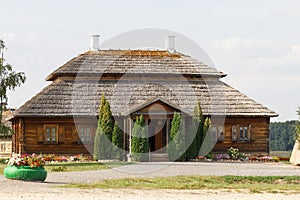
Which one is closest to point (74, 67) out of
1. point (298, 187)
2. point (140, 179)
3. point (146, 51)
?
point (146, 51)

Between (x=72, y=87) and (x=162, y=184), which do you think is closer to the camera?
(x=162, y=184)

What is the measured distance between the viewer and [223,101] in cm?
4731

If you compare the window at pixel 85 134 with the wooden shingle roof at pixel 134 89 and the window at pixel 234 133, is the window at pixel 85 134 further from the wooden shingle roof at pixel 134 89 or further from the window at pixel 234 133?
the window at pixel 234 133

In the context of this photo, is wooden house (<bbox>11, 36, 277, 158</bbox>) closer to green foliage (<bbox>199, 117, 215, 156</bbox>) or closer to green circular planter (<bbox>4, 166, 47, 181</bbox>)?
green foliage (<bbox>199, 117, 215, 156</bbox>)

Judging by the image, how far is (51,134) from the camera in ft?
149

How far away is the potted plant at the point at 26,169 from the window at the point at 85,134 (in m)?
17.7

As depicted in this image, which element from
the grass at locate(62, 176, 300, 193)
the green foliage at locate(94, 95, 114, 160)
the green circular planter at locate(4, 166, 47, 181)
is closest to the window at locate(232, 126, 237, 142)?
the green foliage at locate(94, 95, 114, 160)

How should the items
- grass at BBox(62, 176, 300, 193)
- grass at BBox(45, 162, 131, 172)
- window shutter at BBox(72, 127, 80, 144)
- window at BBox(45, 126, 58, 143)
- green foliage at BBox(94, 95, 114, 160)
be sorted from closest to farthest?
grass at BBox(62, 176, 300, 193) → grass at BBox(45, 162, 131, 172) → green foliage at BBox(94, 95, 114, 160) → window at BBox(45, 126, 58, 143) → window shutter at BBox(72, 127, 80, 144)

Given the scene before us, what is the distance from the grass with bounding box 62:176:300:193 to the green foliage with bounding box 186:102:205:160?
43.2 feet

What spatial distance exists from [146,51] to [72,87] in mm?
6332

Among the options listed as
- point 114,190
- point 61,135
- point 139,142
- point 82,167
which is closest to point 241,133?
point 139,142

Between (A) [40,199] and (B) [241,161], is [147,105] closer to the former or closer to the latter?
(B) [241,161]

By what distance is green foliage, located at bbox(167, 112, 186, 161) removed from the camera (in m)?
43.1

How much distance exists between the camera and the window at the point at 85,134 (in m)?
45.7
